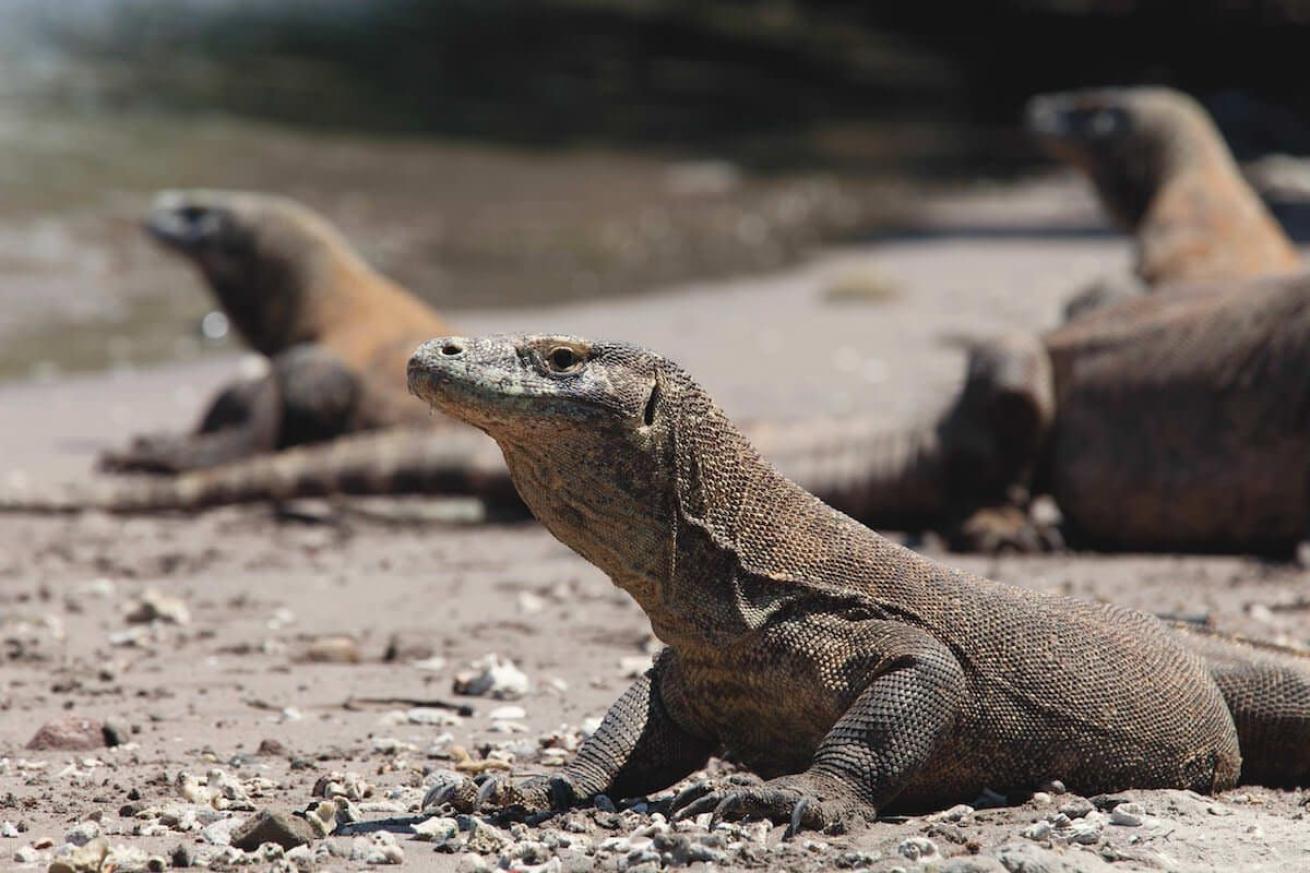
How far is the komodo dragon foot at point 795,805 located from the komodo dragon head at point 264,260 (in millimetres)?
8037

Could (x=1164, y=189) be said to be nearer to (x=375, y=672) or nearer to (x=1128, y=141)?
(x=1128, y=141)

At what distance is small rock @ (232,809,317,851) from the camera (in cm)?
468

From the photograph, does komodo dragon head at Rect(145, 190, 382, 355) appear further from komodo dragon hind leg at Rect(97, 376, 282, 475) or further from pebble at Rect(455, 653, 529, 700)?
pebble at Rect(455, 653, 529, 700)

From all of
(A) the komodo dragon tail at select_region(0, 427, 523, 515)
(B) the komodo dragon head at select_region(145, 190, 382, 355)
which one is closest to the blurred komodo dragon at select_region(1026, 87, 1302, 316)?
(A) the komodo dragon tail at select_region(0, 427, 523, 515)

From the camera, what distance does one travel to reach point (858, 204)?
2683 cm

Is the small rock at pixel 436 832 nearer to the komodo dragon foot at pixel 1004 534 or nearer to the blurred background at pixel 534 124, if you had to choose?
the komodo dragon foot at pixel 1004 534

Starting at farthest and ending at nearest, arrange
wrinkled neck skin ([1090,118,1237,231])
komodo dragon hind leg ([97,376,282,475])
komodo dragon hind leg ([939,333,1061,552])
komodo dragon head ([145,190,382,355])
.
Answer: wrinkled neck skin ([1090,118,1237,231]) → komodo dragon head ([145,190,382,355]) → komodo dragon hind leg ([97,376,282,475]) → komodo dragon hind leg ([939,333,1061,552])

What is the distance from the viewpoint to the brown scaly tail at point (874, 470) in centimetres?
978

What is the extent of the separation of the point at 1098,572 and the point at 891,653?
13.6 ft

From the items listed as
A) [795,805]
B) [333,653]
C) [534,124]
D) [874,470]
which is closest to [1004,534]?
[874,470]

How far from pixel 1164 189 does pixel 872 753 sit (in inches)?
369

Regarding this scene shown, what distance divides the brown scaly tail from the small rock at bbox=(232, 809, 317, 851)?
17.5 feet

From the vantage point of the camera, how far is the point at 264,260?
12.8 m

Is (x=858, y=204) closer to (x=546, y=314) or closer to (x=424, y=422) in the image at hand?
(x=546, y=314)
